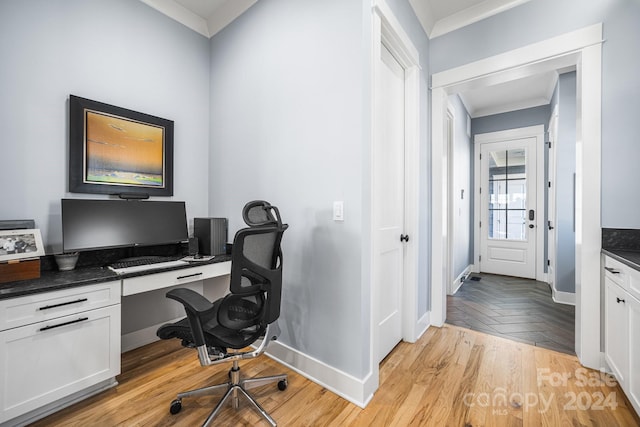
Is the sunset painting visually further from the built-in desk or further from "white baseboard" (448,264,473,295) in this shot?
"white baseboard" (448,264,473,295)

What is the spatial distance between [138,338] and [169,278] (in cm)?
82

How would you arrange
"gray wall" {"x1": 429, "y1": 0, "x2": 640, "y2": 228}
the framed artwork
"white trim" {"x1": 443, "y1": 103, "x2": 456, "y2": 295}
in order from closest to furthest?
"gray wall" {"x1": 429, "y1": 0, "x2": 640, "y2": 228} < the framed artwork < "white trim" {"x1": 443, "y1": 103, "x2": 456, "y2": 295}

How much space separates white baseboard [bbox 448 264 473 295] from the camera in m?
3.86

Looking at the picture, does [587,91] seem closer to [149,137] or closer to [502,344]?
[502,344]

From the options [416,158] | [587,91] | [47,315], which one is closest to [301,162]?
[416,158]

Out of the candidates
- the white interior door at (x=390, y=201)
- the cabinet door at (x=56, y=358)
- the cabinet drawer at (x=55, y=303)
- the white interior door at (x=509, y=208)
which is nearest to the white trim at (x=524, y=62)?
the white interior door at (x=390, y=201)

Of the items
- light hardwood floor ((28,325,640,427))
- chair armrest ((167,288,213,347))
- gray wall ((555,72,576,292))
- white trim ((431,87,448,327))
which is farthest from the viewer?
gray wall ((555,72,576,292))

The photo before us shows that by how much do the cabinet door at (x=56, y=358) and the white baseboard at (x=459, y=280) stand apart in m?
3.80

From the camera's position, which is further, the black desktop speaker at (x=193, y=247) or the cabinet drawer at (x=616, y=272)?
the black desktop speaker at (x=193, y=247)

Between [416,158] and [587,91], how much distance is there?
1.25 m

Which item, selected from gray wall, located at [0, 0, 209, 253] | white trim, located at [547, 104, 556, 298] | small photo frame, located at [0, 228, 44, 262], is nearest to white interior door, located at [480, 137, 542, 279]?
white trim, located at [547, 104, 556, 298]

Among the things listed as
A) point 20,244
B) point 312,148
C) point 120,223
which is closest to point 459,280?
point 312,148

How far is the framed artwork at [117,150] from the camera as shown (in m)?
2.02

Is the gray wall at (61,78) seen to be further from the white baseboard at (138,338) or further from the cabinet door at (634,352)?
the cabinet door at (634,352)
